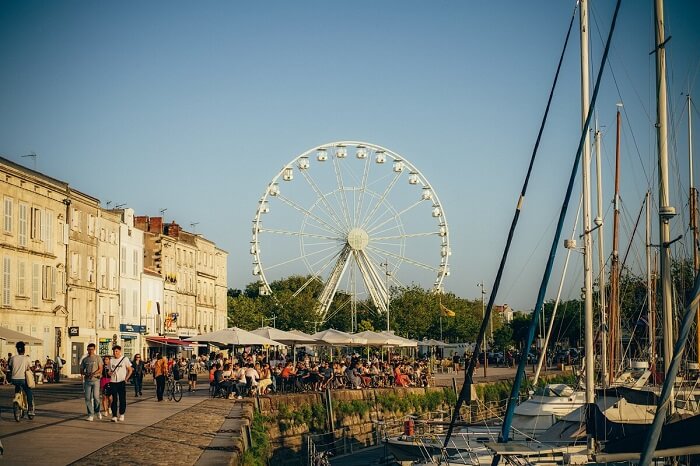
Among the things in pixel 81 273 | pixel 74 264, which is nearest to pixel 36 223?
pixel 74 264

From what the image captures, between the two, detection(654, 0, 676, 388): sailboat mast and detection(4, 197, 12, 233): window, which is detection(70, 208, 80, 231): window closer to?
detection(4, 197, 12, 233): window

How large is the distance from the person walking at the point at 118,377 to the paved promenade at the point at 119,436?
0.45 metres

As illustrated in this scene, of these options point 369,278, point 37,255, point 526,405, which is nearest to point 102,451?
point 526,405

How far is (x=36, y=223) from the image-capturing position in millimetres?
53500

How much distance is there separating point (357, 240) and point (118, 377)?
43.0 meters

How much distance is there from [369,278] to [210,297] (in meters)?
32.0

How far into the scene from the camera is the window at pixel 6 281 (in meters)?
49.9

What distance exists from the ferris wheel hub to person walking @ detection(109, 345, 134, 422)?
4223 cm

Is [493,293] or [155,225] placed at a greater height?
[155,225]

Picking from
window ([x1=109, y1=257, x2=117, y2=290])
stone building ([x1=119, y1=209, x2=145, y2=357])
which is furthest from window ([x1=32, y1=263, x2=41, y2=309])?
stone building ([x1=119, y1=209, x2=145, y2=357])

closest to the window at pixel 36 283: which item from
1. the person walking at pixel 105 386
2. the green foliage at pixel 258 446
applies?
the green foliage at pixel 258 446

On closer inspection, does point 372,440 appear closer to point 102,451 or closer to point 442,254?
point 102,451

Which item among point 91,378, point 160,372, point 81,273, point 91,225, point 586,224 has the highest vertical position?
point 91,225

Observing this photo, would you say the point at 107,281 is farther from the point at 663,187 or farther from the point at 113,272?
the point at 663,187
